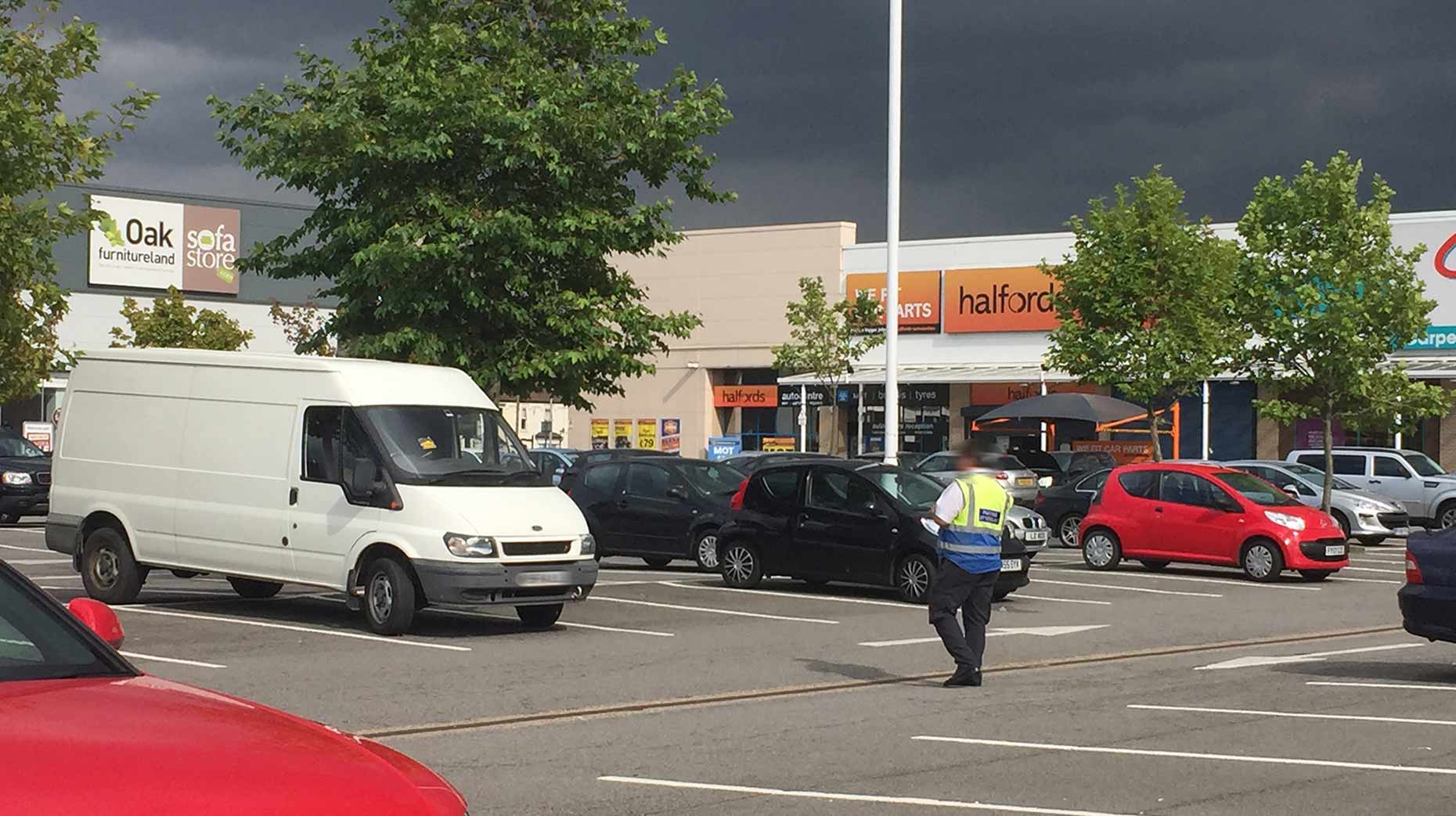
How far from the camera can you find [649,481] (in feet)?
82.2

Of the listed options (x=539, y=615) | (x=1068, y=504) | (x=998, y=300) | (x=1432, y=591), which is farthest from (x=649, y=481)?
(x=998, y=300)

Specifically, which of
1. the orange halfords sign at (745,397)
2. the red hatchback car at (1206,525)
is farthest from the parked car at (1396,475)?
the orange halfords sign at (745,397)

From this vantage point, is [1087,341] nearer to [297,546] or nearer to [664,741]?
[297,546]

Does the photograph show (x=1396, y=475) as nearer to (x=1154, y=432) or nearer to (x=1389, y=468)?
(x=1389, y=468)

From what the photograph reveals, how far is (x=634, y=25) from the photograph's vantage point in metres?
25.5

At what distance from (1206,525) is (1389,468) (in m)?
14.9

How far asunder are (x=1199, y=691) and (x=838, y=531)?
7916 mm

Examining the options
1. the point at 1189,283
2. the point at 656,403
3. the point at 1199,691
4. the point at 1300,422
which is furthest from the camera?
the point at 656,403

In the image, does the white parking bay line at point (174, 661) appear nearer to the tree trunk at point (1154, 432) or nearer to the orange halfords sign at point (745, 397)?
the tree trunk at point (1154, 432)

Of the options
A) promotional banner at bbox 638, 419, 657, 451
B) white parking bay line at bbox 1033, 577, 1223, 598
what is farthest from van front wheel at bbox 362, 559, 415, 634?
promotional banner at bbox 638, 419, 657, 451

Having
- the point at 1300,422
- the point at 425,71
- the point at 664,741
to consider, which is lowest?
the point at 664,741

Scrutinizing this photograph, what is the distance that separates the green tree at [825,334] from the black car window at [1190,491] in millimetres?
27429

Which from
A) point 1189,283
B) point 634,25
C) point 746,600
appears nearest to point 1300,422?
point 1189,283

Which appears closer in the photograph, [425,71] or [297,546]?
[297,546]
